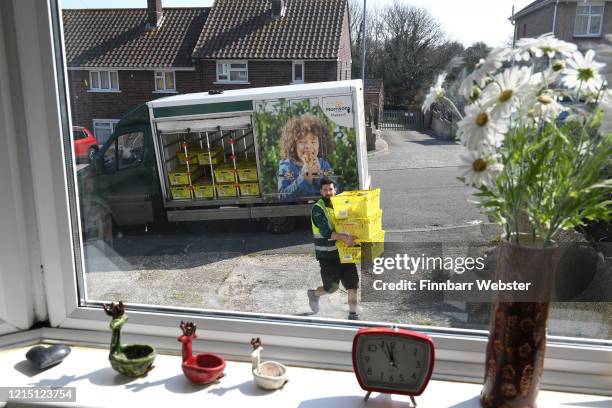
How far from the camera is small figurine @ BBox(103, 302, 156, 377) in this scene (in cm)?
94

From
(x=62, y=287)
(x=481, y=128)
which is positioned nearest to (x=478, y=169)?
(x=481, y=128)

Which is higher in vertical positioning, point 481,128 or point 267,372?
point 481,128

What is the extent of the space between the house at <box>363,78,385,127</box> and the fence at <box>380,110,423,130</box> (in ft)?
0.06

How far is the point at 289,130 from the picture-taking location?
1424 millimetres

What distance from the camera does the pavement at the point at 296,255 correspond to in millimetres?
1016

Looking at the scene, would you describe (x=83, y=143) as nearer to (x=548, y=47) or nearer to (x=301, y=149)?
(x=301, y=149)

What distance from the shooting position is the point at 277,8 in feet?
3.27

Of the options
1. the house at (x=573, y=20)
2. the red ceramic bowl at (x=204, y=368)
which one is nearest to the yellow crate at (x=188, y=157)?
the red ceramic bowl at (x=204, y=368)

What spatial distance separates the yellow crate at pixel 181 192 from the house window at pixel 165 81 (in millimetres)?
287

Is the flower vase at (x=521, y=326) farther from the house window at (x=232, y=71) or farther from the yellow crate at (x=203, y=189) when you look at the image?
the yellow crate at (x=203, y=189)

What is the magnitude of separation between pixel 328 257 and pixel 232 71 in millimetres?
489

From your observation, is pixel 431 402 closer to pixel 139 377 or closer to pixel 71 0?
pixel 139 377

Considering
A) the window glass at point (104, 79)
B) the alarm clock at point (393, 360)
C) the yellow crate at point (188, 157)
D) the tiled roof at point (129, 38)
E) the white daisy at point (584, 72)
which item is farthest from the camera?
the yellow crate at point (188, 157)

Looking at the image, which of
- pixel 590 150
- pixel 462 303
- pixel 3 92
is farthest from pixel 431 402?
pixel 3 92
